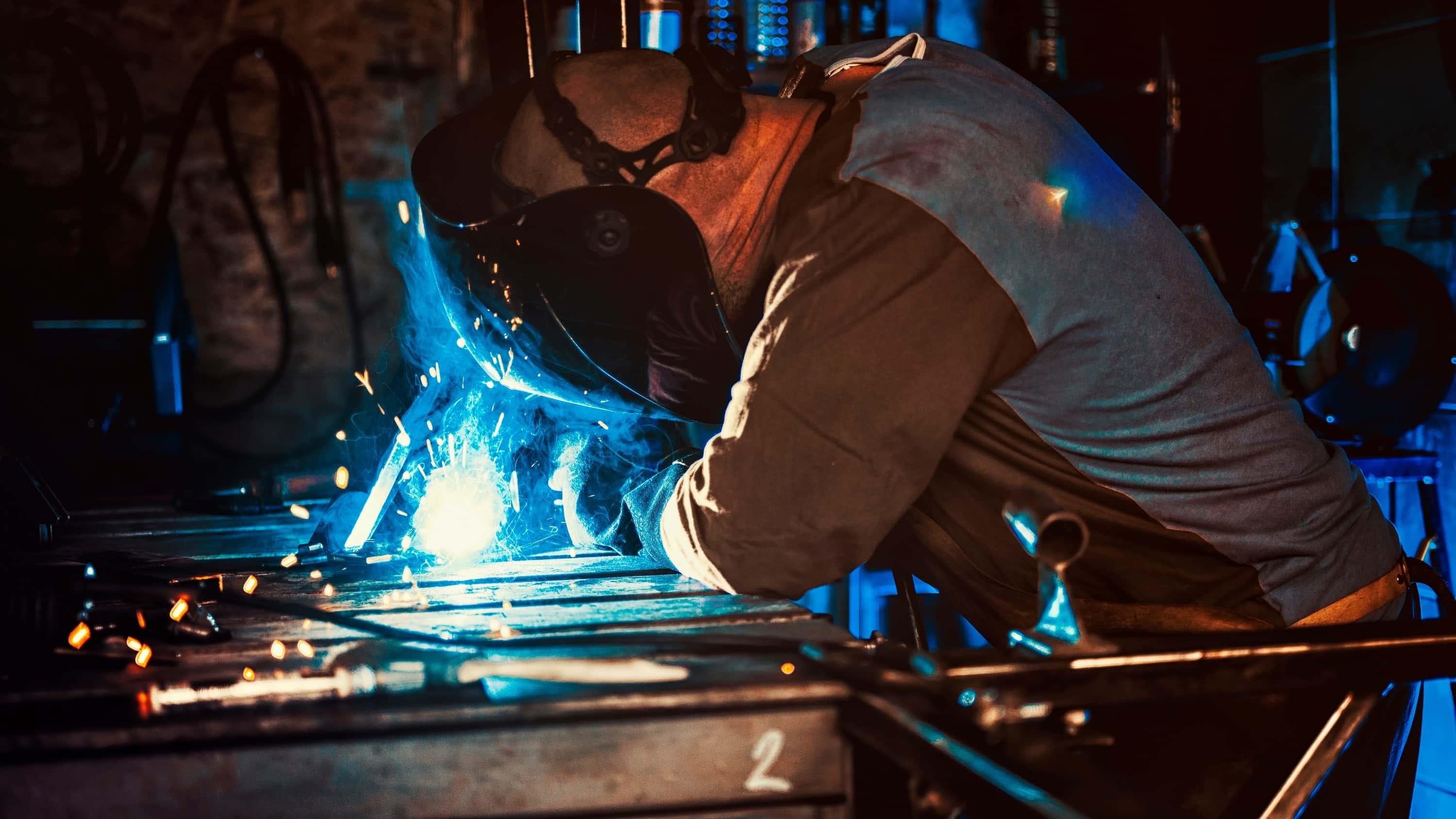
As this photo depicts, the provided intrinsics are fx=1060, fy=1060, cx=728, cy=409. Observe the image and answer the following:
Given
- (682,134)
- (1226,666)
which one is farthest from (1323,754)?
(682,134)

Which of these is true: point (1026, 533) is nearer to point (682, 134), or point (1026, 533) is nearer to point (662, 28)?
point (682, 134)

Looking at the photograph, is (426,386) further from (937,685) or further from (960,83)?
(937,685)

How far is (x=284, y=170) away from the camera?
3504 millimetres

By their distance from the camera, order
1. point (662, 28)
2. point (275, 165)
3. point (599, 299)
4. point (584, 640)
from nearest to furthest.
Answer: point (584, 640), point (599, 299), point (662, 28), point (275, 165)

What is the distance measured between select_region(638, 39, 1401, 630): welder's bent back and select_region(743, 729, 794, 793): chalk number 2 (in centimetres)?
36

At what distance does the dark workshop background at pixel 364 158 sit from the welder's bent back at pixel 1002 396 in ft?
5.60

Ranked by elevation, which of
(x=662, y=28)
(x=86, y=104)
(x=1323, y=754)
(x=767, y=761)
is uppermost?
(x=662, y=28)

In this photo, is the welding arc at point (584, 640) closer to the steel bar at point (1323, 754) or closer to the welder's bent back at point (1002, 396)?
the welder's bent back at point (1002, 396)

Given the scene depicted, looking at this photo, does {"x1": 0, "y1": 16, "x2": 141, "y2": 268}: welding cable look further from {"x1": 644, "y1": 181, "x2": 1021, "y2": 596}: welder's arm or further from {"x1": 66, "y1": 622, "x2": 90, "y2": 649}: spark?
{"x1": 644, "y1": 181, "x2": 1021, "y2": 596}: welder's arm

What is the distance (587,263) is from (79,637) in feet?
2.41

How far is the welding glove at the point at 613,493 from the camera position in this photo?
1484 millimetres

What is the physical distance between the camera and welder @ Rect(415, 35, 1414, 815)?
3.81 ft

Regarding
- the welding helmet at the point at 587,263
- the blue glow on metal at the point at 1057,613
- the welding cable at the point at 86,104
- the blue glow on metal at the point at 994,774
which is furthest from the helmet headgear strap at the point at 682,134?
the welding cable at the point at 86,104

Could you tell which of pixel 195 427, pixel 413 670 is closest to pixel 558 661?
pixel 413 670
